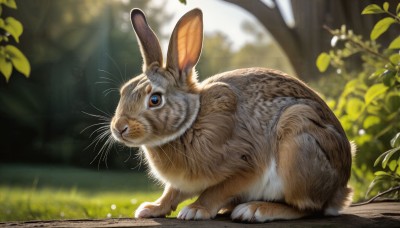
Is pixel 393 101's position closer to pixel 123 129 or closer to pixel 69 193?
pixel 123 129

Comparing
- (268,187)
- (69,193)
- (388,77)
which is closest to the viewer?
(268,187)

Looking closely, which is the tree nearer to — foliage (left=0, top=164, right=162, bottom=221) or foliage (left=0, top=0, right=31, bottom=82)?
foliage (left=0, top=164, right=162, bottom=221)

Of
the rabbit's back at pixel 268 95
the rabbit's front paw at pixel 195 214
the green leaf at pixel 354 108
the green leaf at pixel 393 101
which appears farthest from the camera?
the green leaf at pixel 354 108

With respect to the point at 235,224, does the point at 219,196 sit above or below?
above

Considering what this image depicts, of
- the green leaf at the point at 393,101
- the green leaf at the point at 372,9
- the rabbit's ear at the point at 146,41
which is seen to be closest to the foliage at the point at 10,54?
the rabbit's ear at the point at 146,41

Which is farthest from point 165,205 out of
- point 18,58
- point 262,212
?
point 18,58

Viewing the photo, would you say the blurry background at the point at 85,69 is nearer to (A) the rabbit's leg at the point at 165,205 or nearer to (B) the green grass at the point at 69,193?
(B) the green grass at the point at 69,193

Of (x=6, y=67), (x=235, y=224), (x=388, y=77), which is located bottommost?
(x=235, y=224)
